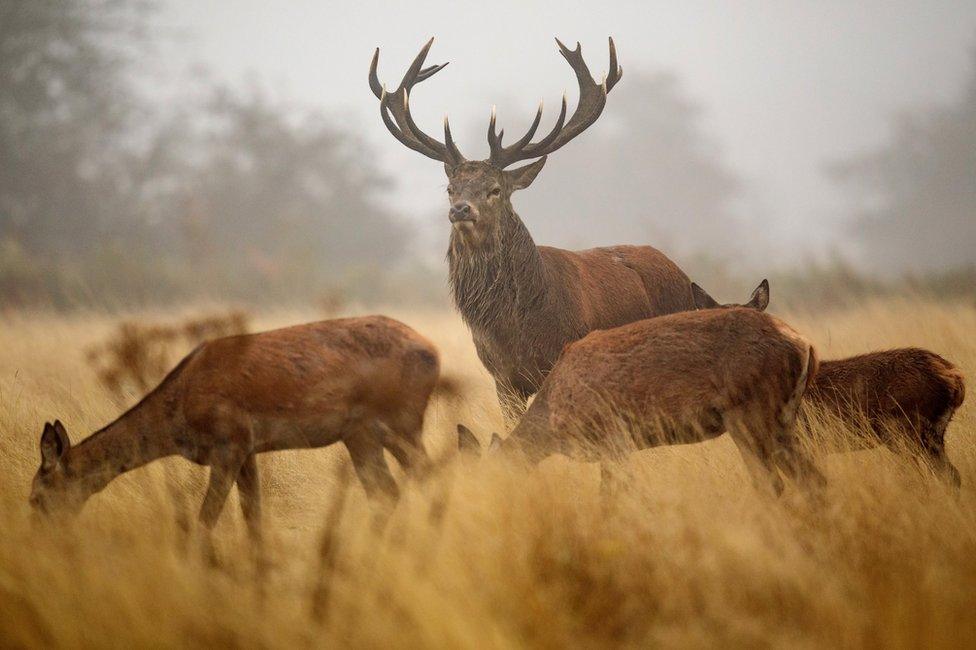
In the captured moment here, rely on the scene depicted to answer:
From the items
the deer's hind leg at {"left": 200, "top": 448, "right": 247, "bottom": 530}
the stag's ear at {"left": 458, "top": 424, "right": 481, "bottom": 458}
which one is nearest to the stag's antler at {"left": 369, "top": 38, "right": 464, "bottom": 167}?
the stag's ear at {"left": 458, "top": 424, "right": 481, "bottom": 458}

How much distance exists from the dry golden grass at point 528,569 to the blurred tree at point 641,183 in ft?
181

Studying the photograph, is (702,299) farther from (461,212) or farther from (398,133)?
(398,133)

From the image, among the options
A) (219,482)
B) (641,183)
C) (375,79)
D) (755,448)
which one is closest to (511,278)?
(375,79)

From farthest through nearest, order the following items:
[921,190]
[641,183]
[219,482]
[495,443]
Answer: [641,183] → [921,190] → [495,443] → [219,482]

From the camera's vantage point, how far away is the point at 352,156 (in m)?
40.2

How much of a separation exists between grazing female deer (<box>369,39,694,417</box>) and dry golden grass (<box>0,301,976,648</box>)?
1.90m

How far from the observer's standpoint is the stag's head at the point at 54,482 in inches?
174

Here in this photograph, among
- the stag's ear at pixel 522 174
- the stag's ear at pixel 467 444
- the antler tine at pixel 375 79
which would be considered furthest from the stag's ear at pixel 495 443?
the antler tine at pixel 375 79

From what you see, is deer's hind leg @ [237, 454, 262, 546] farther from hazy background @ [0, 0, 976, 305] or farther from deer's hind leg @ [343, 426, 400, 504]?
hazy background @ [0, 0, 976, 305]

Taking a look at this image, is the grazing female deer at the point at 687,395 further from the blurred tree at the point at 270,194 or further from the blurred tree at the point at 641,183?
the blurred tree at the point at 641,183

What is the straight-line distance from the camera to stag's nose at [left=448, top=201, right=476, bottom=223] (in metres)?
6.65

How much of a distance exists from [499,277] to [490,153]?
85 cm

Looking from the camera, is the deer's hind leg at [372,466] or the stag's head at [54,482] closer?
the stag's head at [54,482]

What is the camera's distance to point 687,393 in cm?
487
